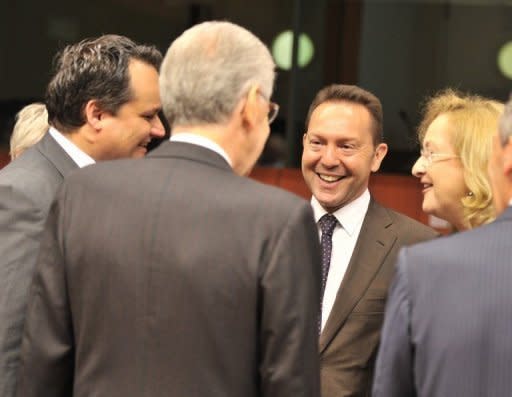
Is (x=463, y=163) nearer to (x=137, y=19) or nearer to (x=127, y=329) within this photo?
(x=127, y=329)

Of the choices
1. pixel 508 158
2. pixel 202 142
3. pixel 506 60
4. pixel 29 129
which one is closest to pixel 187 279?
pixel 202 142

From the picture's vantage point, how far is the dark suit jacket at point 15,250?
2.54 m

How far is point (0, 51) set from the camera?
6.89 meters

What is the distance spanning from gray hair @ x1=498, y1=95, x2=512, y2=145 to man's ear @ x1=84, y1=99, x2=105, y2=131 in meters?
1.13

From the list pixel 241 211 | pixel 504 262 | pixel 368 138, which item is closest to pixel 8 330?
pixel 241 211

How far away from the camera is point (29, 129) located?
379cm

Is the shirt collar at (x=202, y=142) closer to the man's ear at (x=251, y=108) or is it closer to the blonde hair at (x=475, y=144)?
the man's ear at (x=251, y=108)

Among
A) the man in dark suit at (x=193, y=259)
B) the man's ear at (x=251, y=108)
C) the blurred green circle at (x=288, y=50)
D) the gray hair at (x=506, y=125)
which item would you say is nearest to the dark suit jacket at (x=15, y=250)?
the man in dark suit at (x=193, y=259)

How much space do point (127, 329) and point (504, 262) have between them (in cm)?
77

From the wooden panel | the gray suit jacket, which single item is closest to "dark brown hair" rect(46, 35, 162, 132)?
the gray suit jacket

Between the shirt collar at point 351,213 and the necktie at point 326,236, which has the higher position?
the shirt collar at point 351,213

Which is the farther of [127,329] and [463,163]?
[463,163]

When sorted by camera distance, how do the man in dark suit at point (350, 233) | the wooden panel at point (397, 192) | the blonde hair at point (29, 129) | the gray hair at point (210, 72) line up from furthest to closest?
the wooden panel at point (397, 192) → the blonde hair at point (29, 129) → the man in dark suit at point (350, 233) → the gray hair at point (210, 72)

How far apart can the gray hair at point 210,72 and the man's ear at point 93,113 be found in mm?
623
